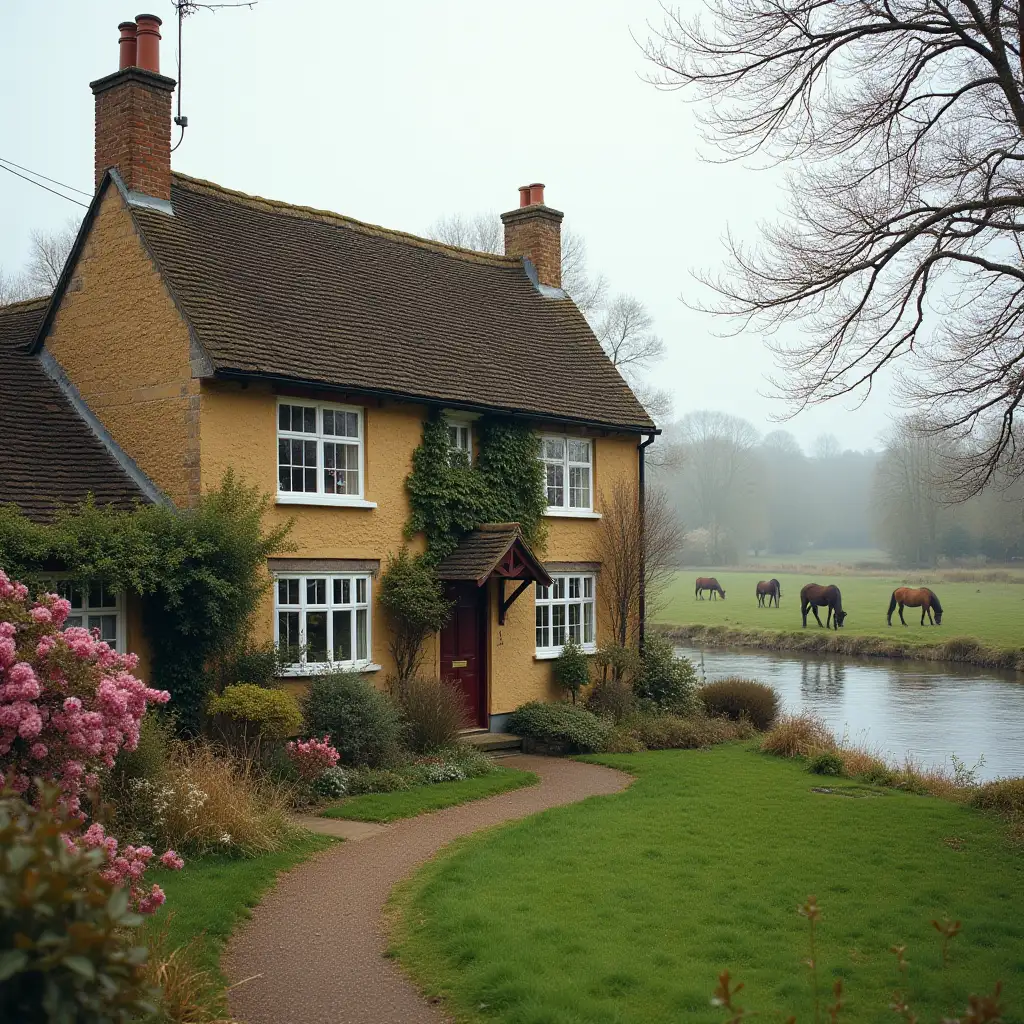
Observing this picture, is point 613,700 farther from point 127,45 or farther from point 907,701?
point 127,45

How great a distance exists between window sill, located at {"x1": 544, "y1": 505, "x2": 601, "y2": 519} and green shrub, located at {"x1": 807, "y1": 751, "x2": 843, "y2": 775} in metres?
6.52

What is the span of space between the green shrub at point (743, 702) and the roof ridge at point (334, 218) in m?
10.5

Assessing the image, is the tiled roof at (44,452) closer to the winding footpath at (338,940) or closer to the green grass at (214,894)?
the green grass at (214,894)

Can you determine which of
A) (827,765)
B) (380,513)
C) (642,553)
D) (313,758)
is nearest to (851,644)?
(642,553)

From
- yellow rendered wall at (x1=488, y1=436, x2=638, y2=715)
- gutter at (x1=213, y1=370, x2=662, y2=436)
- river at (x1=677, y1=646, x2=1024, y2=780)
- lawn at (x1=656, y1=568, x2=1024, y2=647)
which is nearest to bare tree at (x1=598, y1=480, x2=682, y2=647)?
yellow rendered wall at (x1=488, y1=436, x2=638, y2=715)

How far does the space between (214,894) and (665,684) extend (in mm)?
13449

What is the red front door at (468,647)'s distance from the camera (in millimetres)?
18375

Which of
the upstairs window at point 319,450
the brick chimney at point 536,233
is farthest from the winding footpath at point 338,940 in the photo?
the brick chimney at point 536,233

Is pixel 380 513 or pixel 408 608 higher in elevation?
pixel 380 513

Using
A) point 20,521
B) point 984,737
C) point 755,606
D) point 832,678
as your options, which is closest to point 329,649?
point 20,521

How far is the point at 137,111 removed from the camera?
637 inches

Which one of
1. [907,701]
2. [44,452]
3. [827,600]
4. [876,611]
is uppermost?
[44,452]

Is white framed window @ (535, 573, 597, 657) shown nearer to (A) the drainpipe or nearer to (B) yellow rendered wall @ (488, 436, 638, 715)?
(B) yellow rendered wall @ (488, 436, 638, 715)

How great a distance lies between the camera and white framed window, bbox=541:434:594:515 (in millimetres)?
20719
